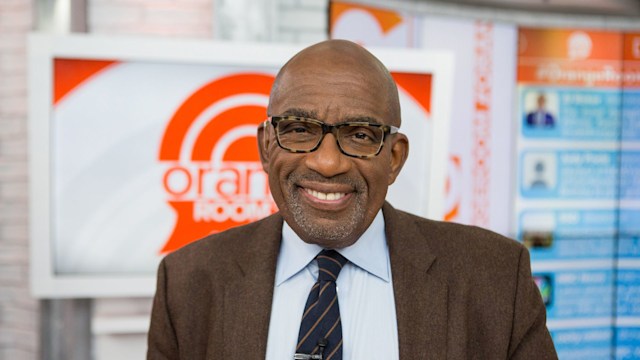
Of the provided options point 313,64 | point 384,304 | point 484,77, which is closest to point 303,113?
point 313,64

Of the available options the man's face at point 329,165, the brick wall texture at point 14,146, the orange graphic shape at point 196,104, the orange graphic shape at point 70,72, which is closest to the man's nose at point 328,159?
the man's face at point 329,165

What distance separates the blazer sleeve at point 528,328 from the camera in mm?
1312

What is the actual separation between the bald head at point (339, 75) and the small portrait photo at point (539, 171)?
2.60m

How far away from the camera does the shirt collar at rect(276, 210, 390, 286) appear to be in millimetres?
1356

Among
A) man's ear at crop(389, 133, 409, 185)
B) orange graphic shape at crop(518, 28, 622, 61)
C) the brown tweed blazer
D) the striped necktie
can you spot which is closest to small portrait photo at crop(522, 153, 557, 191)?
Answer: orange graphic shape at crop(518, 28, 622, 61)

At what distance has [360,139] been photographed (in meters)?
1.26

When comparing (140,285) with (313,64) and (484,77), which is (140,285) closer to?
(313,64)

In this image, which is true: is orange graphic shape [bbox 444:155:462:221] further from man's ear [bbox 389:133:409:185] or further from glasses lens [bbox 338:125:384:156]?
glasses lens [bbox 338:125:384:156]

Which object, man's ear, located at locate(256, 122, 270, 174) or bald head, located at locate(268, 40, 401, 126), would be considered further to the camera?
man's ear, located at locate(256, 122, 270, 174)

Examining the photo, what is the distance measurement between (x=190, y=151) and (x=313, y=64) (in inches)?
47.1

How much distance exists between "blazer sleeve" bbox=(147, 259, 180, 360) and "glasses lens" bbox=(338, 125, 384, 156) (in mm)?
540

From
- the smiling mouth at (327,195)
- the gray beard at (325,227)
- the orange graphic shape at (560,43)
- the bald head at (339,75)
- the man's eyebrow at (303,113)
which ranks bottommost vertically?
the gray beard at (325,227)

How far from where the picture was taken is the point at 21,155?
2.66m

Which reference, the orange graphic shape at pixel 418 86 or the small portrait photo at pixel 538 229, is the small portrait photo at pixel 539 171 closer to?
the small portrait photo at pixel 538 229
